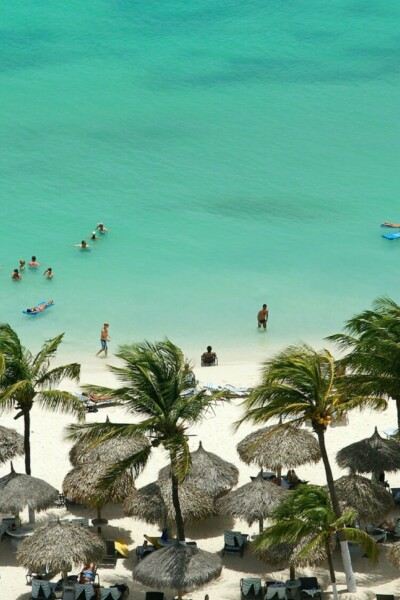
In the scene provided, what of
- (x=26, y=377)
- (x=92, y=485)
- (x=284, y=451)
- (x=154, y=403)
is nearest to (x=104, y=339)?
(x=26, y=377)

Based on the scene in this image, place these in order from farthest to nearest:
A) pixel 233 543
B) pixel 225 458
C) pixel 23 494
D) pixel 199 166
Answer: pixel 199 166, pixel 225 458, pixel 23 494, pixel 233 543

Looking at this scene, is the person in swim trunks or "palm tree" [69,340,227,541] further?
the person in swim trunks

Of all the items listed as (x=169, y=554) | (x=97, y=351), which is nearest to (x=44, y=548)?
(x=169, y=554)

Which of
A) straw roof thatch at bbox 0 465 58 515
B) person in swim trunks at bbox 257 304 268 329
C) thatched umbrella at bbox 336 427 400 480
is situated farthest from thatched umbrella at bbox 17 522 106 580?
person in swim trunks at bbox 257 304 268 329

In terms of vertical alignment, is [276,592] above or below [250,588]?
below

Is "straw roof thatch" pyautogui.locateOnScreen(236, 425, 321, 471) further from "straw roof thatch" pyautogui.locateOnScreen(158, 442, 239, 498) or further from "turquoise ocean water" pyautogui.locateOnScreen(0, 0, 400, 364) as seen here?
"turquoise ocean water" pyautogui.locateOnScreen(0, 0, 400, 364)

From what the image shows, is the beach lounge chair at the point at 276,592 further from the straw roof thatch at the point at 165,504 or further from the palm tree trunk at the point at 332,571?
the straw roof thatch at the point at 165,504

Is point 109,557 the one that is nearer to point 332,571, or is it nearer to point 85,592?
point 85,592

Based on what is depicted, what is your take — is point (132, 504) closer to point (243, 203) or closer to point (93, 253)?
point (93, 253)
